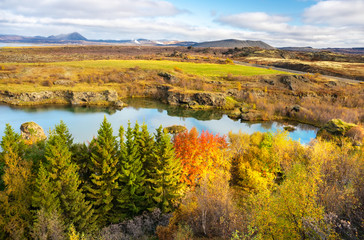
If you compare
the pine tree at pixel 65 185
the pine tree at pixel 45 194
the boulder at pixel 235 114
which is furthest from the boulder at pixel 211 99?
the pine tree at pixel 45 194

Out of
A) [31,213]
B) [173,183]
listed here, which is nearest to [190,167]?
[173,183]

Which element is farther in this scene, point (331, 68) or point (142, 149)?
point (331, 68)

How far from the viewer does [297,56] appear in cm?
19050

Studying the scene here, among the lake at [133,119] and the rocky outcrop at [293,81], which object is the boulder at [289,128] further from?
the rocky outcrop at [293,81]

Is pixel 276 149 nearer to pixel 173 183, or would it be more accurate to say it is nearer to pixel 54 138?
pixel 173 183

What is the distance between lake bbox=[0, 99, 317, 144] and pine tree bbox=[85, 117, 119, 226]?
28.7 meters

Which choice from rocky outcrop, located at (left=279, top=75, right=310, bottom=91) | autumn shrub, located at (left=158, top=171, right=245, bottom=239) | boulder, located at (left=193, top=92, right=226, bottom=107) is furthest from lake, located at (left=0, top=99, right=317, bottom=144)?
autumn shrub, located at (left=158, top=171, right=245, bottom=239)

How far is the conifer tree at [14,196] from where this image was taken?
80.1ft

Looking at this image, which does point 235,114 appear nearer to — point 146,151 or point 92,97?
point 146,151

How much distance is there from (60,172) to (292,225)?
24.3m

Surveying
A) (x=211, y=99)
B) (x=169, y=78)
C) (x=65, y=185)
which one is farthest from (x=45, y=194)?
(x=169, y=78)

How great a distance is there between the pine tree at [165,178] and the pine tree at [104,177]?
5443 millimetres

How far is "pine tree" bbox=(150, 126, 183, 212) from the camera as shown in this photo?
30078 millimetres

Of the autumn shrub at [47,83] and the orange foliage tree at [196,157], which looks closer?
the orange foliage tree at [196,157]
